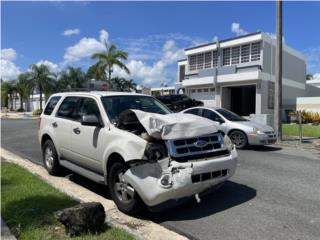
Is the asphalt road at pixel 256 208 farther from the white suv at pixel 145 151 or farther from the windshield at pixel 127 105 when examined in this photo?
the windshield at pixel 127 105

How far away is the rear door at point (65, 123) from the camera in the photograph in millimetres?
7480

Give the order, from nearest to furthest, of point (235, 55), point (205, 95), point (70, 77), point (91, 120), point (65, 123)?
point (91, 120), point (65, 123), point (235, 55), point (205, 95), point (70, 77)

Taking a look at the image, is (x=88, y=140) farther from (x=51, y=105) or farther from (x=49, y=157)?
(x=51, y=105)

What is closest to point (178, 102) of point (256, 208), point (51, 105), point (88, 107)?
point (51, 105)

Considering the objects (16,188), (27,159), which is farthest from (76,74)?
(16,188)

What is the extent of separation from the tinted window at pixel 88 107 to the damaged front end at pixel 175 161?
4.31ft

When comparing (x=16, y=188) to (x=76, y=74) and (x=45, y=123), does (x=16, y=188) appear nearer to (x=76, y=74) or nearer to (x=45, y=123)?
(x=45, y=123)

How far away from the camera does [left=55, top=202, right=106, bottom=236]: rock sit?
462 cm

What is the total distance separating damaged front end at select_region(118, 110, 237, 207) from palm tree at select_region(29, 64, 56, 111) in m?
50.5

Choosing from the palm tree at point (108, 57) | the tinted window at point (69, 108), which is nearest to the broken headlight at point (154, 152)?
the tinted window at point (69, 108)

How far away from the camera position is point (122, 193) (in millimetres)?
5723

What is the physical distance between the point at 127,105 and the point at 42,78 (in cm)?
5004

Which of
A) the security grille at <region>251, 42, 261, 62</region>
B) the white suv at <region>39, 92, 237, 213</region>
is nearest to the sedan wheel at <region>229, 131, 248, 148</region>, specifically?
the white suv at <region>39, 92, 237, 213</region>

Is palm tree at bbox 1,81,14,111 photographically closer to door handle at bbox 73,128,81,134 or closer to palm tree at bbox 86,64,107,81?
palm tree at bbox 86,64,107,81
